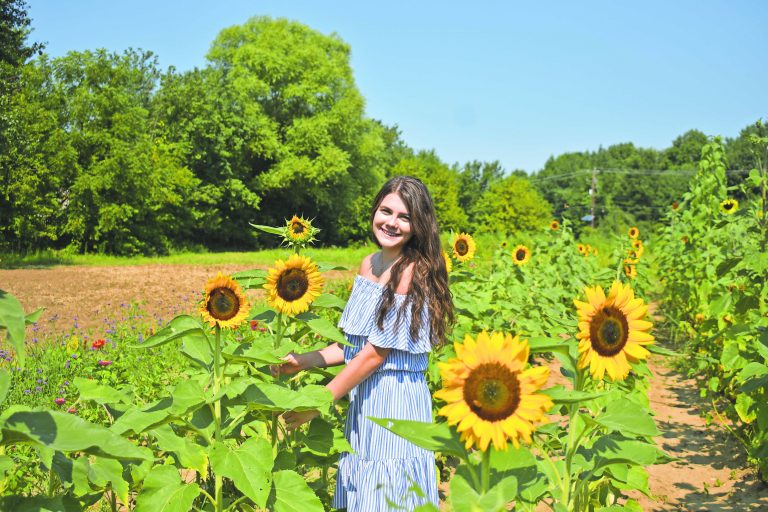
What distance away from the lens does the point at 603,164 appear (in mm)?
68000

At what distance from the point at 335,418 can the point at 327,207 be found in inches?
1202

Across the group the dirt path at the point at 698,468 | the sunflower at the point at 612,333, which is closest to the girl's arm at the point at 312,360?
the sunflower at the point at 612,333

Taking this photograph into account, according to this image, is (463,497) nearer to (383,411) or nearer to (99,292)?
(383,411)

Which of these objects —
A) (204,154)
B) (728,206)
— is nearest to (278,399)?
(728,206)

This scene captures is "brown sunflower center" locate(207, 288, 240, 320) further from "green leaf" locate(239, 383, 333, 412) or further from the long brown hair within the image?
the long brown hair

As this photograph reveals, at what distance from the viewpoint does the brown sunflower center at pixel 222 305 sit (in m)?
2.14

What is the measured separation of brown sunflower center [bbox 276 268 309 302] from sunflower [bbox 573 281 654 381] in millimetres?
1035

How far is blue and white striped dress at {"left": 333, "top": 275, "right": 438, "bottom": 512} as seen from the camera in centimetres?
245

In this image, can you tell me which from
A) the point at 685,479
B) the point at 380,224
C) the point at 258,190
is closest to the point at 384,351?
the point at 380,224

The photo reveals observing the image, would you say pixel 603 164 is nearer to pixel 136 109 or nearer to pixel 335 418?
pixel 136 109

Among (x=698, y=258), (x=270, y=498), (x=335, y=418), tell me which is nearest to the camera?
(x=270, y=498)

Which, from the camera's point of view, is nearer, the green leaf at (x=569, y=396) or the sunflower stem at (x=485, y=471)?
the sunflower stem at (x=485, y=471)

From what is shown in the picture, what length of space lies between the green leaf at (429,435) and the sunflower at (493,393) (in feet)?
0.11

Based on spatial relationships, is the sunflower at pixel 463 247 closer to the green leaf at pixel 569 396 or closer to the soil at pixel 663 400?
the soil at pixel 663 400
